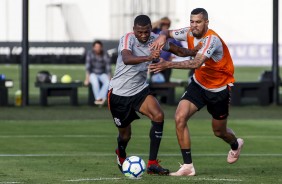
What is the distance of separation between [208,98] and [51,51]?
110 ft

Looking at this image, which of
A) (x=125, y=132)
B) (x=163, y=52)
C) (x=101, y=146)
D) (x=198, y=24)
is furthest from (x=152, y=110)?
(x=163, y=52)

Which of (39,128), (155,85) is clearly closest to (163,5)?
(155,85)

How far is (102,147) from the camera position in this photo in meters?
19.0

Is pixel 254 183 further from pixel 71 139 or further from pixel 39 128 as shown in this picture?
pixel 39 128

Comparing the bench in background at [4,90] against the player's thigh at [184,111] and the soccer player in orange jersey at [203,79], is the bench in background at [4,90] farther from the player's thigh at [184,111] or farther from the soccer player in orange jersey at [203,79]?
the player's thigh at [184,111]

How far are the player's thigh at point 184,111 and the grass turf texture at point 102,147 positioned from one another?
779mm

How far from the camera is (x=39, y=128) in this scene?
22594 mm

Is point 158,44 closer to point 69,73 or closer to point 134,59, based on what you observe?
point 134,59

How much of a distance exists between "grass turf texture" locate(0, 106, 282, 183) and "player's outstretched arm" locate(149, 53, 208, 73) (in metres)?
1.38

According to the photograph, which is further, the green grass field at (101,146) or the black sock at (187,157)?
the black sock at (187,157)

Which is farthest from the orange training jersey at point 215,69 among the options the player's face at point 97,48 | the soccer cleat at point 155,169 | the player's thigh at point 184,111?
the player's face at point 97,48

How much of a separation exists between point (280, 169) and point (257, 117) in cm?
994

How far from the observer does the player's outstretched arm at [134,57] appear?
47.6ft

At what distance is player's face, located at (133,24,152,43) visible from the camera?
48.4 ft
